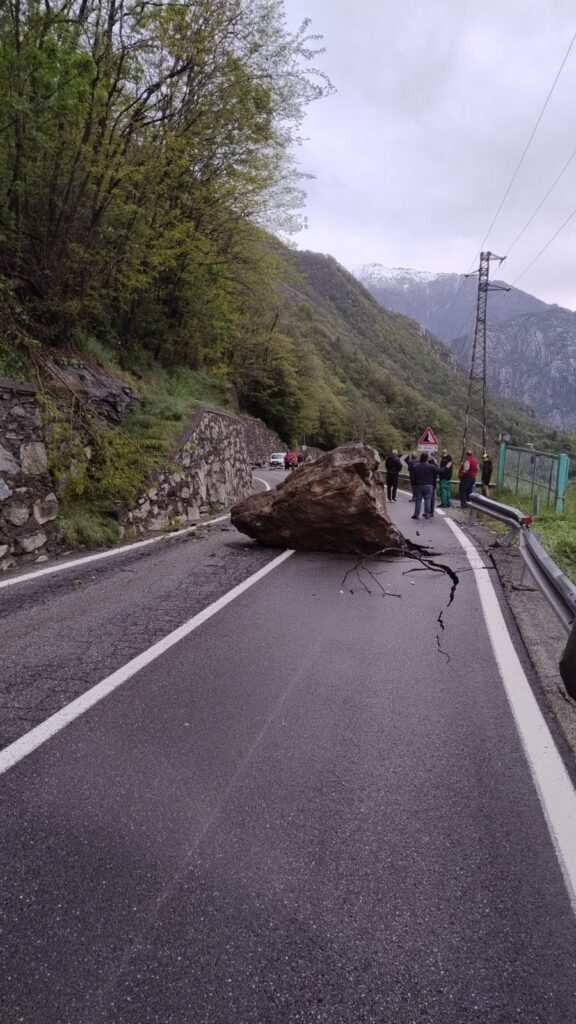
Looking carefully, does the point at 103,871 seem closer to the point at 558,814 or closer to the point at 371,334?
the point at 558,814

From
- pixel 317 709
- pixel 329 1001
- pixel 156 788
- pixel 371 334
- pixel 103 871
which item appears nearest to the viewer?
pixel 329 1001

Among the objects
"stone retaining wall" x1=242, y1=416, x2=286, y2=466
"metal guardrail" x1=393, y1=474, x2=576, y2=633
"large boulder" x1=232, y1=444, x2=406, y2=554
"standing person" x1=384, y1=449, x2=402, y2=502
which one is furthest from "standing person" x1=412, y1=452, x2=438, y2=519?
"stone retaining wall" x1=242, y1=416, x2=286, y2=466

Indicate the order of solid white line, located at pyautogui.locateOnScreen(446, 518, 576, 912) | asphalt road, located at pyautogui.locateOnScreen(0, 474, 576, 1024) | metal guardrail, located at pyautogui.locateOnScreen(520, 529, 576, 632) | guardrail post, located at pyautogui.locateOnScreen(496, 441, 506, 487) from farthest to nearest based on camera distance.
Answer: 1. guardrail post, located at pyautogui.locateOnScreen(496, 441, 506, 487)
2. metal guardrail, located at pyautogui.locateOnScreen(520, 529, 576, 632)
3. solid white line, located at pyautogui.locateOnScreen(446, 518, 576, 912)
4. asphalt road, located at pyautogui.locateOnScreen(0, 474, 576, 1024)

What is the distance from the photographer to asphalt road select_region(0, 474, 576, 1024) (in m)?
1.73

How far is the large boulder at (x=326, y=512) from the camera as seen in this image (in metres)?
8.70

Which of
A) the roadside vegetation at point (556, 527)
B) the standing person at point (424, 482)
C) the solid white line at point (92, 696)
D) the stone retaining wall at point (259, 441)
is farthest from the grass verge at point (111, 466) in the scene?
the stone retaining wall at point (259, 441)

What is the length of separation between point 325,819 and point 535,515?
1292cm

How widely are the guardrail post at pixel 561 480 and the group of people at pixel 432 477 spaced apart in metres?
2.32

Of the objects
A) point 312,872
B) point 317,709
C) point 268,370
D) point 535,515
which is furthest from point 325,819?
point 268,370

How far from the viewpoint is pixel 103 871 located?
217 centimetres

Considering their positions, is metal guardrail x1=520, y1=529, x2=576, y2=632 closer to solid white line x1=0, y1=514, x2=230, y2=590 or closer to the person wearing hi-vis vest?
solid white line x1=0, y1=514, x2=230, y2=590

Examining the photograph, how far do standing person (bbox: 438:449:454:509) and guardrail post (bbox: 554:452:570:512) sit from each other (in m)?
3.75

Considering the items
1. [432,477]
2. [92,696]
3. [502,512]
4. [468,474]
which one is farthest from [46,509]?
[468,474]

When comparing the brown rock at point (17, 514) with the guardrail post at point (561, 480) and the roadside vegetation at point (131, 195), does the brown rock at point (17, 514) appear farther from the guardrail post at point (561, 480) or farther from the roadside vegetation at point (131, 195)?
the guardrail post at point (561, 480)
